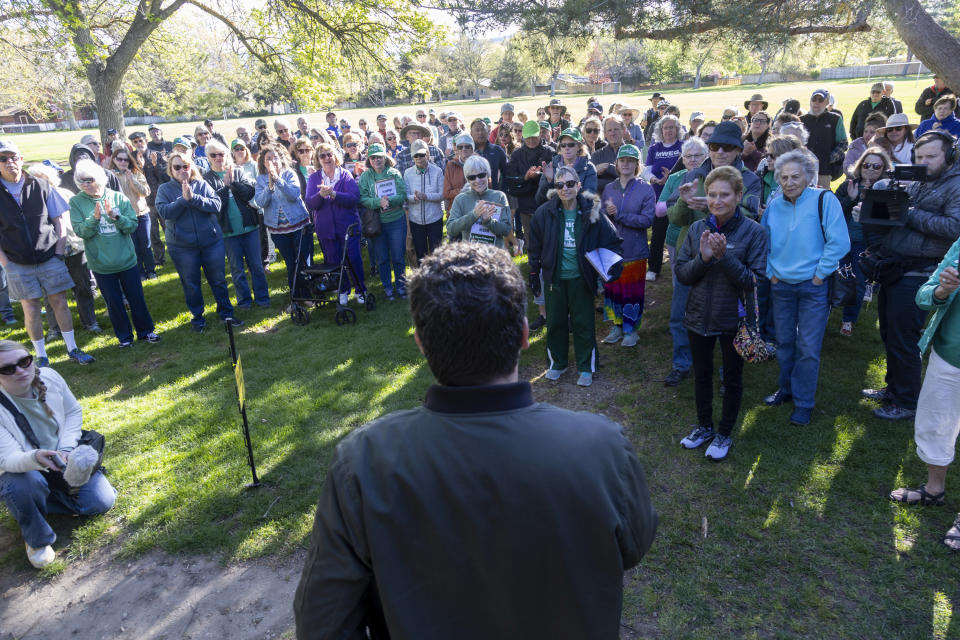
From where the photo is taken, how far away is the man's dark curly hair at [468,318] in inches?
55.4

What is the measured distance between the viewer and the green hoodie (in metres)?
6.64

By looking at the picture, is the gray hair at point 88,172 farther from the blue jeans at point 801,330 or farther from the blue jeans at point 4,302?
the blue jeans at point 801,330

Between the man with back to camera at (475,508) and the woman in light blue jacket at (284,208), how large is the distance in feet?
22.5

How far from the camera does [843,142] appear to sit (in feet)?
31.6

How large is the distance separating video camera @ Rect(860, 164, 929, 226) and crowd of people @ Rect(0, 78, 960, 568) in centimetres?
5

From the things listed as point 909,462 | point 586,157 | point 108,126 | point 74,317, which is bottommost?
point 909,462

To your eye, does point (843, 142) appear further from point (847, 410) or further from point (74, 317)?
point (74, 317)

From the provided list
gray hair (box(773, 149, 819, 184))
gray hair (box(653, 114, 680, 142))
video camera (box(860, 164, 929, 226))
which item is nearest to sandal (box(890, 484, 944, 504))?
video camera (box(860, 164, 929, 226))

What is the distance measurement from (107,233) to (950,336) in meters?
7.95

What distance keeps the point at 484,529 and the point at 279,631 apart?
8.49ft

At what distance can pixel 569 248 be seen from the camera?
18.1 ft

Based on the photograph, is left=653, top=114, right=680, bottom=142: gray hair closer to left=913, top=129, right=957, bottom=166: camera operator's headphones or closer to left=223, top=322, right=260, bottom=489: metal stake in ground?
left=913, top=129, right=957, bottom=166: camera operator's headphones

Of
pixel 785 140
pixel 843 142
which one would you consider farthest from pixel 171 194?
pixel 843 142

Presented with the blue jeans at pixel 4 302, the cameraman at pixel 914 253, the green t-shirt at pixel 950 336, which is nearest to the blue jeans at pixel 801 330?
the cameraman at pixel 914 253
